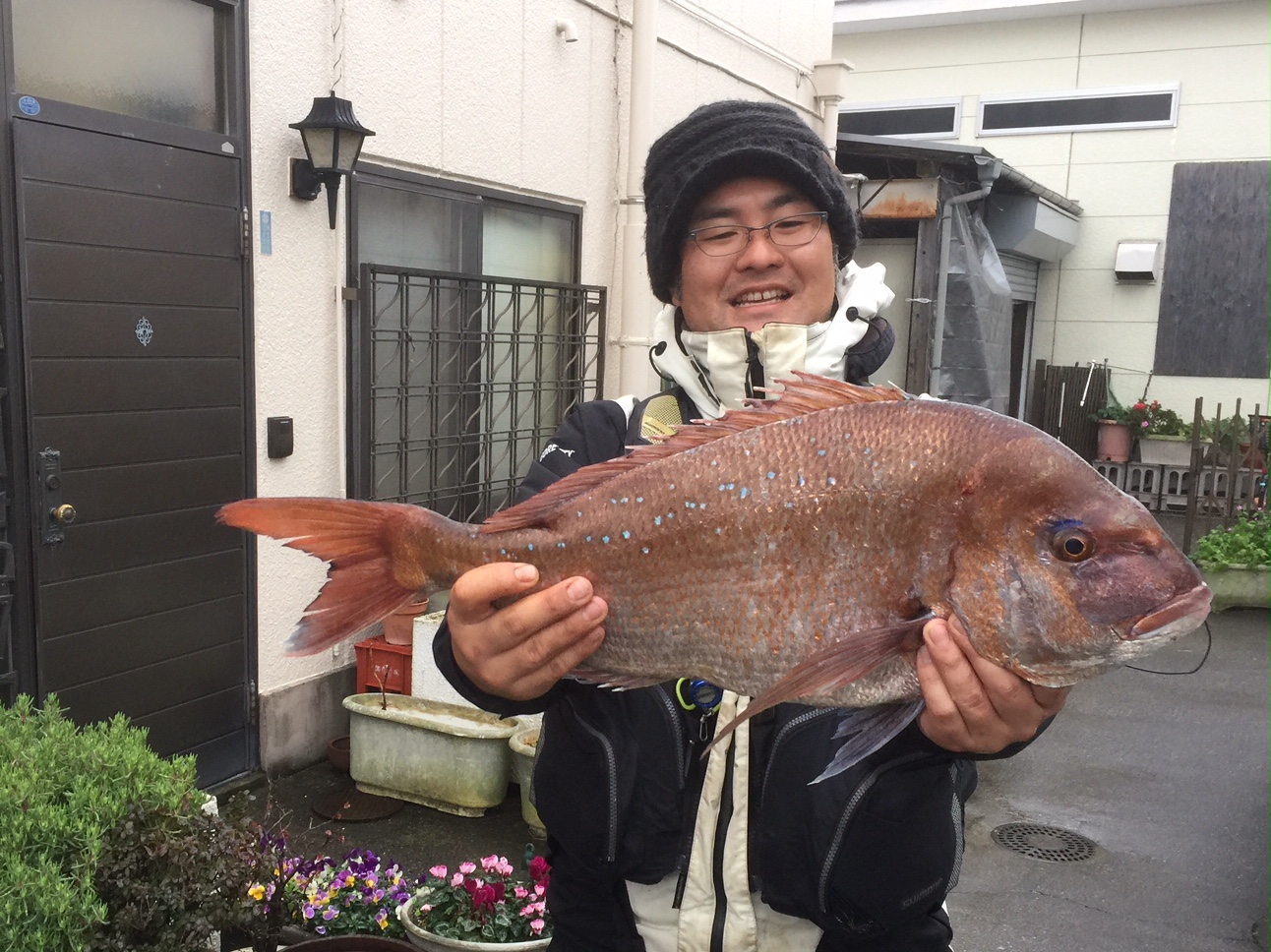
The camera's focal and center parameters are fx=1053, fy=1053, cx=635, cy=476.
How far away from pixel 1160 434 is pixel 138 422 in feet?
50.4

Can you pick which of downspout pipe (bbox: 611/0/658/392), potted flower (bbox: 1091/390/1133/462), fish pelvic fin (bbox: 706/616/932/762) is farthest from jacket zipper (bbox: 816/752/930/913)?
potted flower (bbox: 1091/390/1133/462)

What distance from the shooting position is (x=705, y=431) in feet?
6.39

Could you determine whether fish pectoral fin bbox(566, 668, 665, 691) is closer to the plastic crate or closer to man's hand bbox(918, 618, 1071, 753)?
man's hand bbox(918, 618, 1071, 753)

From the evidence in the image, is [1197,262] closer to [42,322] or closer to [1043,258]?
[1043,258]

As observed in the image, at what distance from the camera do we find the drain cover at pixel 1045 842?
5777 mm

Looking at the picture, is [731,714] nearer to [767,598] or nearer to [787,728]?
[787,728]

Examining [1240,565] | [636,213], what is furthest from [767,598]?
[1240,565]

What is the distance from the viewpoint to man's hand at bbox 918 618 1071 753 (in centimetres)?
171

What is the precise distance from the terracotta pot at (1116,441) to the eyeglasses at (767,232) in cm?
1571

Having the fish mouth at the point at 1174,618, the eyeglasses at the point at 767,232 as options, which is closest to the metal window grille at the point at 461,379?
the eyeglasses at the point at 767,232

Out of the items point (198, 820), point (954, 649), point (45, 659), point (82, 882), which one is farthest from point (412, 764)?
point (954, 649)

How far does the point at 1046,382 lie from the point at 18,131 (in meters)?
15.8

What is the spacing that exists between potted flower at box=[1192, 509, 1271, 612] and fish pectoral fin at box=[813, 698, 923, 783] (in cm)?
1103

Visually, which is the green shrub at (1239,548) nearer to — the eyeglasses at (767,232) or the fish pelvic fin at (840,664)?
the eyeglasses at (767,232)
